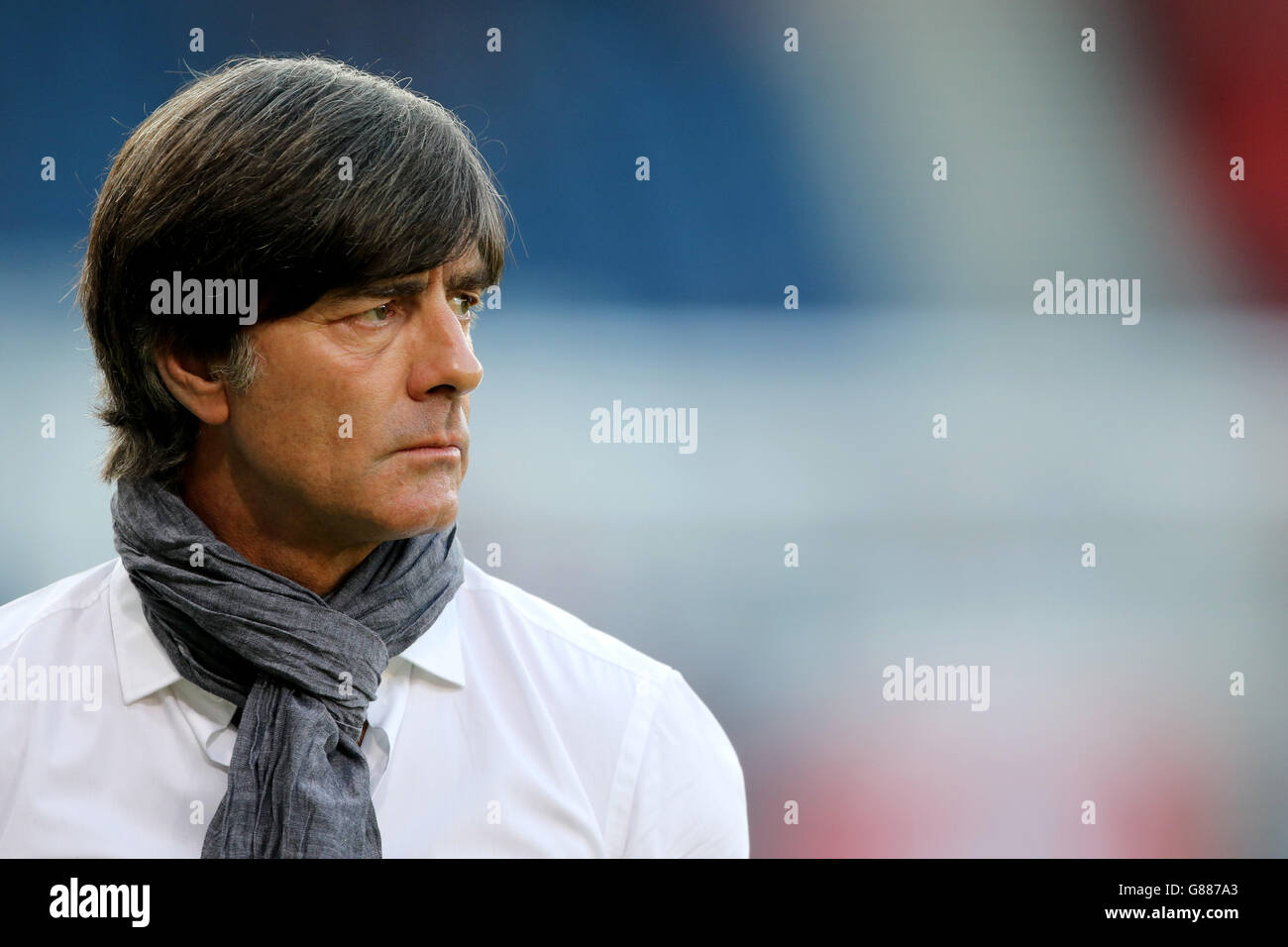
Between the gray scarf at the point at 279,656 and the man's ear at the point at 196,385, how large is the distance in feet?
0.41

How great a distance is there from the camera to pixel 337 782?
1.39 metres

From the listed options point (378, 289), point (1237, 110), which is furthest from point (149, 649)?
point (1237, 110)

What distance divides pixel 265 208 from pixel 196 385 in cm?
28

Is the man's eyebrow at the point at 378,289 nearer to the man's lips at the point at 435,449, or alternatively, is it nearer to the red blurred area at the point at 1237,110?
the man's lips at the point at 435,449

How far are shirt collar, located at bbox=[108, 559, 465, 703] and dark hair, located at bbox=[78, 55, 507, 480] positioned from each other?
185 millimetres

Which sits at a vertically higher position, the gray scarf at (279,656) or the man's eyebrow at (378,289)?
the man's eyebrow at (378,289)

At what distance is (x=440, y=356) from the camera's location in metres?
1.45

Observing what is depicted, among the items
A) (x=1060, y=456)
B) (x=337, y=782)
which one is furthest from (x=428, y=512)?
(x=1060, y=456)

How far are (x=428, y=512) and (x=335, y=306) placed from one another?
292 millimetres

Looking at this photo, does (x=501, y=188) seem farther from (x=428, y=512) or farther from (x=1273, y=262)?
(x=1273, y=262)

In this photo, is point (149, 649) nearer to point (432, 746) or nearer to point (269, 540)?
point (269, 540)

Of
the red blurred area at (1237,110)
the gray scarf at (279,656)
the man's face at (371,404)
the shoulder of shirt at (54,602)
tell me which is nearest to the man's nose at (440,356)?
the man's face at (371,404)

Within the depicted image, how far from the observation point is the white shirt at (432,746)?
1.45 meters

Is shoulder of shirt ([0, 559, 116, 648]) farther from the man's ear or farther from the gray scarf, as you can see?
the man's ear
